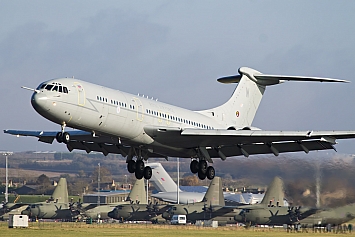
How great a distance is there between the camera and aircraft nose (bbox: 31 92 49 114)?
28.9m

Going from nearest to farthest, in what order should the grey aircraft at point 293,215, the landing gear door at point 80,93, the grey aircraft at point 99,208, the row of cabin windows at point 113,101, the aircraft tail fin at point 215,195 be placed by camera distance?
the landing gear door at point 80,93 → the row of cabin windows at point 113,101 → the grey aircraft at point 293,215 → the aircraft tail fin at point 215,195 → the grey aircraft at point 99,208

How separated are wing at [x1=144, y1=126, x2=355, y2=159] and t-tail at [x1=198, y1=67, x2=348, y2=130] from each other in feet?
12.2

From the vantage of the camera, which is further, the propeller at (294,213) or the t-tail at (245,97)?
the propeller at (294,213)

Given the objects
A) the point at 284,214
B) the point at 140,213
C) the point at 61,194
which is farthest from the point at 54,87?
the point at 61,194

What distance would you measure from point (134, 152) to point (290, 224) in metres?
23.8

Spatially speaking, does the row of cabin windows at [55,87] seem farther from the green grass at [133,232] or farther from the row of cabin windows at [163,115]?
the green grass at [133,232]

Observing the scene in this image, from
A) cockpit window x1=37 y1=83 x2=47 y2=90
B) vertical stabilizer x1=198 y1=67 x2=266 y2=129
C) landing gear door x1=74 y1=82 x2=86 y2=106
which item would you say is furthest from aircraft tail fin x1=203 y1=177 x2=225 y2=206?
cockpit window x1=37 y1=83 x2=47 y2=90

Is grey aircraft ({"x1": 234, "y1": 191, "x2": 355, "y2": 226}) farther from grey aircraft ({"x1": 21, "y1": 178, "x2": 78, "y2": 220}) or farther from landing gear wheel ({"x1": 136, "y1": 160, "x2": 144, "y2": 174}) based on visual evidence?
grey aircraft ({"x1": 21, "y1": 178, "x2": 78, "y2": 220})

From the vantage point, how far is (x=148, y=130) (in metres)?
33.1

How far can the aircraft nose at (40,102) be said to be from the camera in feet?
94.8

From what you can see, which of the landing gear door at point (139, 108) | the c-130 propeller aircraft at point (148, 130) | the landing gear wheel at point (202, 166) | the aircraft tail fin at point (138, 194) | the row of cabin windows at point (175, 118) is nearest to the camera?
the c-130 propeller aircraft at point (148, 130)

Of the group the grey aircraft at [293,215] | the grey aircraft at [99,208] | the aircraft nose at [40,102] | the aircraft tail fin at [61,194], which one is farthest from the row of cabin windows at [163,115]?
the aircraft tail fin at [61,194]

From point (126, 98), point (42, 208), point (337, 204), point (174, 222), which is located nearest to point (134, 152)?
point (126, 98)

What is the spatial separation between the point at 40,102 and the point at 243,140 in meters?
11.8
